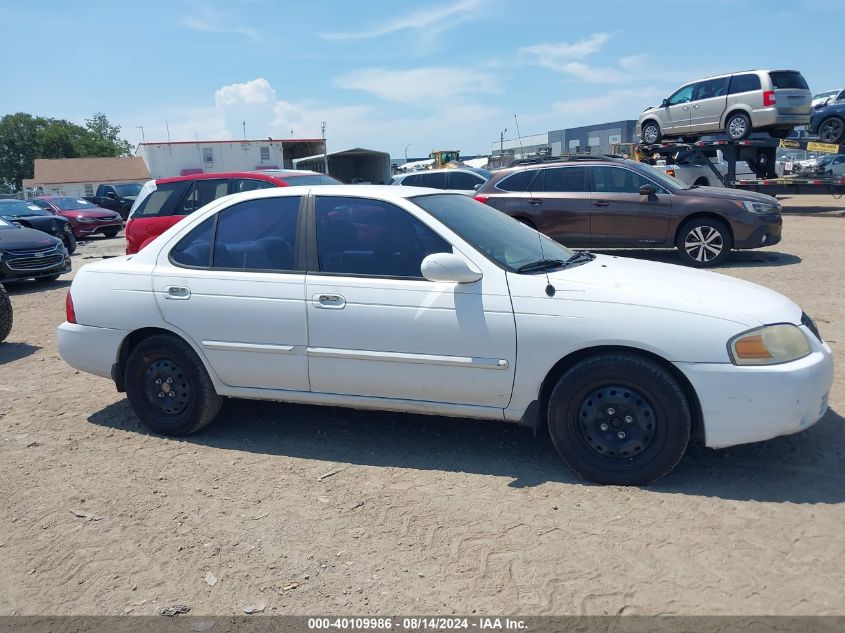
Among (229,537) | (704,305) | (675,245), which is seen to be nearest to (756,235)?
(675,245)

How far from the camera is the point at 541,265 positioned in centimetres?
432

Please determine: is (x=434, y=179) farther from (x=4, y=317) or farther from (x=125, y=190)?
(x=125, y=190)

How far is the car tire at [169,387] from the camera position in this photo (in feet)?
15.4

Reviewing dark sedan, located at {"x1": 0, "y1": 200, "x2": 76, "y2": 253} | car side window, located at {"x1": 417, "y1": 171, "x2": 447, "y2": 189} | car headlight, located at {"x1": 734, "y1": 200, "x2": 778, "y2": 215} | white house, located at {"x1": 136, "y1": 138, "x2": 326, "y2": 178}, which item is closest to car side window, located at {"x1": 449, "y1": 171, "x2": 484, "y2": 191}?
car side window, located at {"x1": 417, "y1": 171, "x2": 447, "y2": 189}

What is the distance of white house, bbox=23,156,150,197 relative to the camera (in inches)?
2479

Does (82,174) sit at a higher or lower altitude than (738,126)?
higher

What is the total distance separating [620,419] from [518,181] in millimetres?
8845

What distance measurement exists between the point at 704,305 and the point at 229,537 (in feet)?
8.97

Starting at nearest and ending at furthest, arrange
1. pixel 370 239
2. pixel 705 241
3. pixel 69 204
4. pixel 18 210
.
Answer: pixel 370 239
pixel 705 241
pixel 18 210
pixel 69 204

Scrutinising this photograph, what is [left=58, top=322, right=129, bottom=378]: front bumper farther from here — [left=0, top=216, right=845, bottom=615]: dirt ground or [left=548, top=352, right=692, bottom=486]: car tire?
[left=548, top=352, right=692, bottom=486]: car tire

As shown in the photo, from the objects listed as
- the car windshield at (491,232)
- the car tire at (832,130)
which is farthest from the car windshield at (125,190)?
the car windshield at (491,232)

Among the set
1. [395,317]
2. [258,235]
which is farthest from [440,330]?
[258,235]

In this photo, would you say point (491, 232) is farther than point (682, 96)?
No

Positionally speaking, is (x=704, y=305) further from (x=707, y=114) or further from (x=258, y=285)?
(x=707, y=114)
